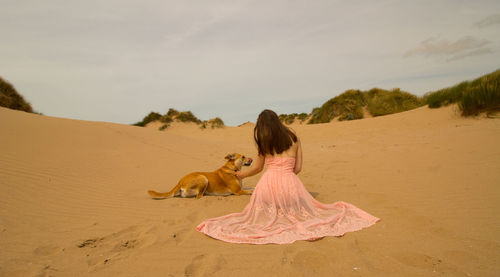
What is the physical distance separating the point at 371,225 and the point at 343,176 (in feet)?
11.1

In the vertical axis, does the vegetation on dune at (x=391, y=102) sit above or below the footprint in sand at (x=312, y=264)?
above

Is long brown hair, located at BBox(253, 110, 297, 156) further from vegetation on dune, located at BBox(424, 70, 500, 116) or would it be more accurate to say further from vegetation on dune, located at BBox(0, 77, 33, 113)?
vegetation on dune, located at BBox(0, 77, 33, 113)

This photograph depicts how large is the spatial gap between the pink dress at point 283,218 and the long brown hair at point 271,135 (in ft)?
Answer: 0.64

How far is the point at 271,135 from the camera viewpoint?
410 cm

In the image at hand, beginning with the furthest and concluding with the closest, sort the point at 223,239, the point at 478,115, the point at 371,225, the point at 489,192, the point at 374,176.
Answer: the point at 478,115, the point at 374,176, the point at 489,192, the point at 371,225, the point at 223,239

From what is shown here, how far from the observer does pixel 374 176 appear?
21.3 feet

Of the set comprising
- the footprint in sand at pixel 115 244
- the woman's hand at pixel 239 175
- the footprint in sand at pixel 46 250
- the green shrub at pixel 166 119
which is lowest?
the footprint in sand at pixel 115 244

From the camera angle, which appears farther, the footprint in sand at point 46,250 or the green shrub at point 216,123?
the green shrub at point 216,123

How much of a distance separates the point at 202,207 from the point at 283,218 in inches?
65.7

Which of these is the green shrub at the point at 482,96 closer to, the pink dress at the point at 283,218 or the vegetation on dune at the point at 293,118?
the pink dress at the point at 283,218

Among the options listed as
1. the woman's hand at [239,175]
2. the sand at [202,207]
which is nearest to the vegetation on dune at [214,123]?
the sand at [202,207]

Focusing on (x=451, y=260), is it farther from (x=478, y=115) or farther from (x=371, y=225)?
(x=478, y=115)

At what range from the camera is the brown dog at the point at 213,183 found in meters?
5.29

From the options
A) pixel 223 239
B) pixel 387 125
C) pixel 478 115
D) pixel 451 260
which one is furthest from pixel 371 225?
pixel 387 125
